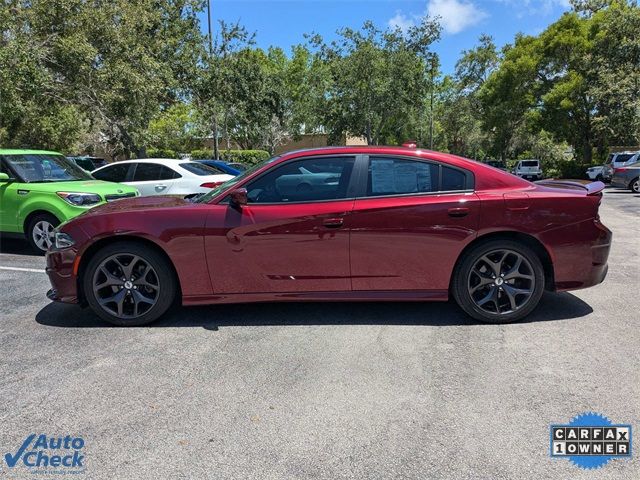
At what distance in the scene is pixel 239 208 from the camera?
4.33 m

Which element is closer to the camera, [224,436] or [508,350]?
[224,436]

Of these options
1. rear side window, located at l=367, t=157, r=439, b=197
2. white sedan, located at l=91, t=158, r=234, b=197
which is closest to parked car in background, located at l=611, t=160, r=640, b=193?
white sedan, located at l=91, t=158, r=234, b=197

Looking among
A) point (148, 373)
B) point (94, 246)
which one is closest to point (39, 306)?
point (94, 246)

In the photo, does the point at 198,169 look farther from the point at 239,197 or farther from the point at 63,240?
the point at 239,197

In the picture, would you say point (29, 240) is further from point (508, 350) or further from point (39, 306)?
point (508, 350)

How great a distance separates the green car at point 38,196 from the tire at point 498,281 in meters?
5.63

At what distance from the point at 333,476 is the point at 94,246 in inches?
123

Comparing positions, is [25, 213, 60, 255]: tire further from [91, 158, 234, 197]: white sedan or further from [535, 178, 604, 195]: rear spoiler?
[535, 178, 604, 195]: rear spoiler

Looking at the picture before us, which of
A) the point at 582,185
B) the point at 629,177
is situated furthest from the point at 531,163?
the point at 582,185

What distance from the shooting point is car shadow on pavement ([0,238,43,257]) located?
26.3 ft

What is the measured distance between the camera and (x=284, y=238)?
4.27 meters

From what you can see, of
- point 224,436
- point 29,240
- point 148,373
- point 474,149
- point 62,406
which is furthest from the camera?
point 474,149

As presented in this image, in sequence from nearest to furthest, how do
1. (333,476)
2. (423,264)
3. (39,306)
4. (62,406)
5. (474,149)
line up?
(333,476), (62,406), (423,264), (39,306), (474,149)

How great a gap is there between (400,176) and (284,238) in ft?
3.83
